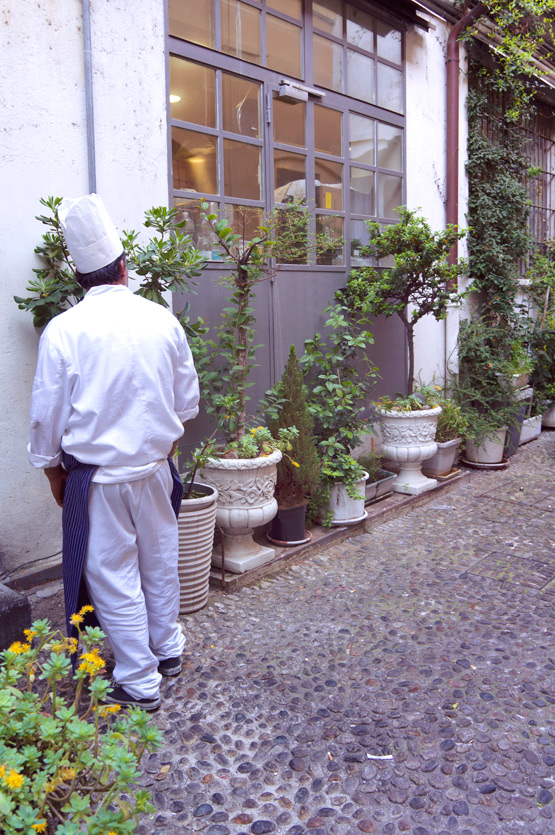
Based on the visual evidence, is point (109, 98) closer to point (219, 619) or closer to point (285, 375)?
point (285, 375)

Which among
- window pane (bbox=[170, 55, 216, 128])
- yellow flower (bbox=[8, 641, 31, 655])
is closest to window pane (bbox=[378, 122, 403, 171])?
window pane (bbox=[170, 55, 216, 128])

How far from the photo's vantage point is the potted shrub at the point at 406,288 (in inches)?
214

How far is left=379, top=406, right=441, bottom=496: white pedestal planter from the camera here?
553 centimetres

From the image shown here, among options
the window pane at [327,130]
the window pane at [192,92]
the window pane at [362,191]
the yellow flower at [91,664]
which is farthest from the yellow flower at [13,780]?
the window pane at [362,191]

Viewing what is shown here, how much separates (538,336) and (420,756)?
6.33m

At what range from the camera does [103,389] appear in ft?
8.22

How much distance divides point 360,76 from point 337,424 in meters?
3.03

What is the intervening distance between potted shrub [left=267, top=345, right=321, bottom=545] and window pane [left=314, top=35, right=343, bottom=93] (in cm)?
239

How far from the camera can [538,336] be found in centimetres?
791

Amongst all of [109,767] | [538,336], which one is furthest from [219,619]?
[538,336]

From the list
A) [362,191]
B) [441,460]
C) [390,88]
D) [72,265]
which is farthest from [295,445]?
[390,88]

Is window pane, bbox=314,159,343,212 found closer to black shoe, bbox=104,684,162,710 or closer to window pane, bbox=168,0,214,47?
window pane, bbox=168,0,214,47

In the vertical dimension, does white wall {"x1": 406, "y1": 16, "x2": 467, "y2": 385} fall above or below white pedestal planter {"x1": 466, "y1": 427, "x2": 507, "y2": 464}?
above

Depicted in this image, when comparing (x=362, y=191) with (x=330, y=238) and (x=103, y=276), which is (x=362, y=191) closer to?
(x=330, y=238)
